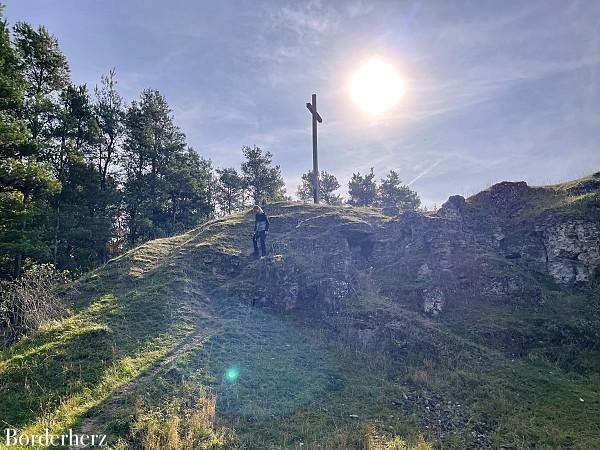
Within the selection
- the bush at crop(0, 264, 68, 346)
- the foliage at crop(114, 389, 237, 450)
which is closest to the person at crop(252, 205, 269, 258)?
the bush at crop(0, 264, 68, 346)

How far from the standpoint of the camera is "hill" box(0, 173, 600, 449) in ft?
27.9

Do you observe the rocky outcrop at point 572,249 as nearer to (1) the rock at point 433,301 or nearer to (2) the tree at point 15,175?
(1) the rock at point 433,301

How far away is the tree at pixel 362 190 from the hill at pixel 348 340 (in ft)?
80.3

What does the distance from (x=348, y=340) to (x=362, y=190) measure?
34376 mm

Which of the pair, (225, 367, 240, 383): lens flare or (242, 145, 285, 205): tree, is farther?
(242, 145, 285, 205): tree

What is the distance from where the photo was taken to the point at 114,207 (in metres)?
27.5

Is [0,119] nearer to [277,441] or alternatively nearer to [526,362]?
[277,441]

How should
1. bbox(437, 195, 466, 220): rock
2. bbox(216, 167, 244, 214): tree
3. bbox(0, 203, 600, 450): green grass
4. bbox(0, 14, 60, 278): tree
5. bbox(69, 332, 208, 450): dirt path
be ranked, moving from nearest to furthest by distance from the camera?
1. bbox(69, 332, 208, 450): dirt path
2. bbox(0, 203, 600, 450): green grass
3. bbox(0, 14, 60, 278): tree
4. bbox(437, 195, 466, 220): rock
5. bbox(216, 167, 244, 214): tree

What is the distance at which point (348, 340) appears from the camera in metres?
13.7

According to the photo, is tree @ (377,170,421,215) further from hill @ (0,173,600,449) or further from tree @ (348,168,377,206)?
hill @ (0,173,600,449)

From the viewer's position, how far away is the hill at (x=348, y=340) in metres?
8.51

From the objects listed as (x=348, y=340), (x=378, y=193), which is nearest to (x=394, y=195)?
(x=378, y=193)

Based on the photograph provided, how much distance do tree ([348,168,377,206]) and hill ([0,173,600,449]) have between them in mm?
24482

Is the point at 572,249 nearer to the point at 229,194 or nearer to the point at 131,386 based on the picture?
the point at 131,386
